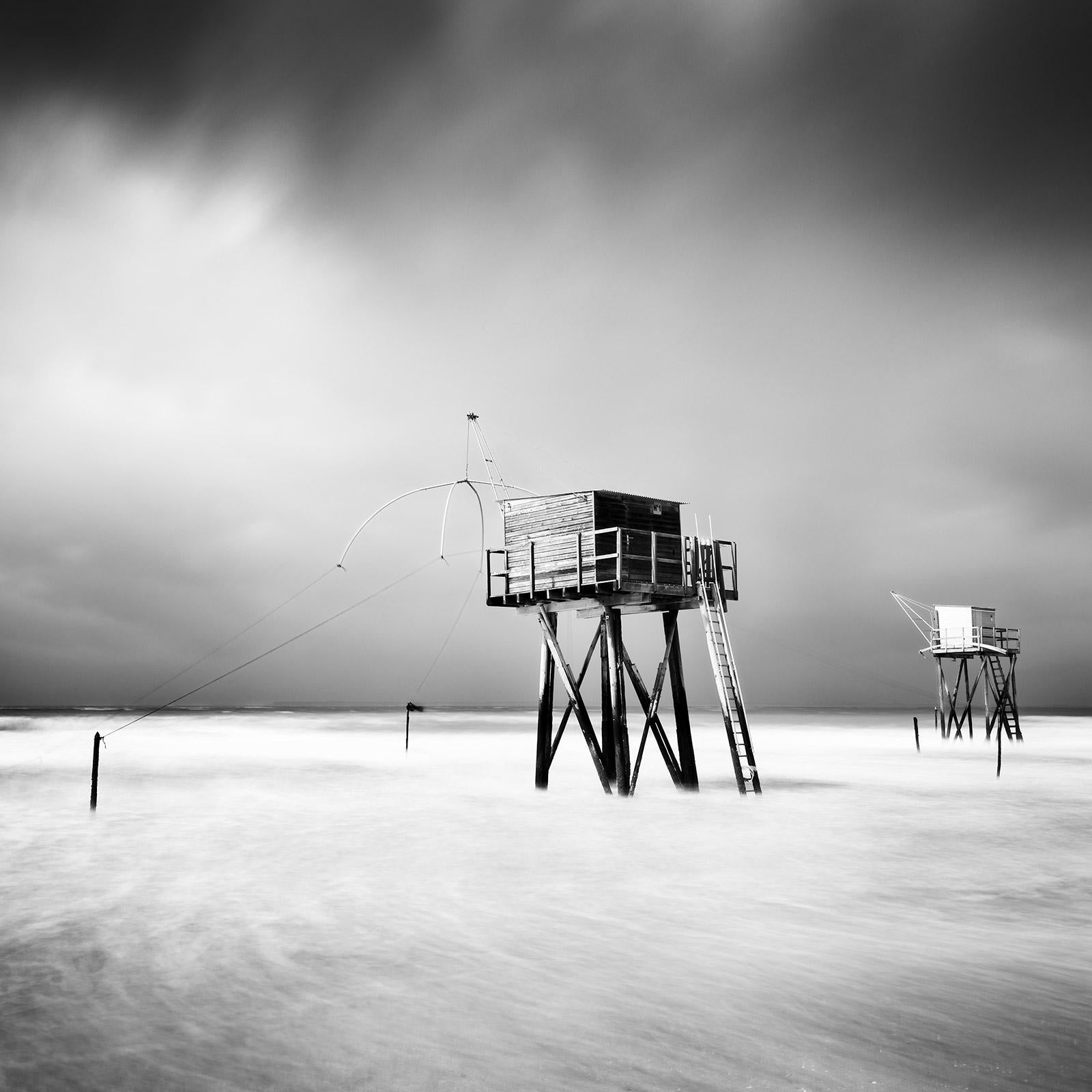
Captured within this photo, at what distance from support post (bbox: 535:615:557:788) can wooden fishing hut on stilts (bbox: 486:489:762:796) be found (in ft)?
0.15

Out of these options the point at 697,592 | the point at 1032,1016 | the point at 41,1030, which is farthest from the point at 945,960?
the point at 697,592

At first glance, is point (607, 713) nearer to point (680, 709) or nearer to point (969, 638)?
point (680, 709)

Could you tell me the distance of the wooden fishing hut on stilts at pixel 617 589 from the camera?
19797 mm

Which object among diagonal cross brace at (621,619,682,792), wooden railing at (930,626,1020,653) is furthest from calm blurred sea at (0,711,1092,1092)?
wooden railing at (930,626,1020,653)

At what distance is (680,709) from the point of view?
2145 centimetres

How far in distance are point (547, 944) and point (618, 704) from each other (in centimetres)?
1086

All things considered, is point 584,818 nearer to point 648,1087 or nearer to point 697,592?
point 697,592

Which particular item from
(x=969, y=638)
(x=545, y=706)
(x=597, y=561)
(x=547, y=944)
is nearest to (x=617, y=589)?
(x=597, y=561)

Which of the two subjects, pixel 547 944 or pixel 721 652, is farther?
pixel 721 652

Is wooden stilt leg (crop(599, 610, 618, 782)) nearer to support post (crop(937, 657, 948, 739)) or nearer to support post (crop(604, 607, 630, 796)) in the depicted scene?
support post (crop(604, 607, 630, 796))

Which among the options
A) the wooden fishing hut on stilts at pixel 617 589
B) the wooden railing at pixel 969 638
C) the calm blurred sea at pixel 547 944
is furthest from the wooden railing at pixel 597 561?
the wooden railing at pixel 969 638

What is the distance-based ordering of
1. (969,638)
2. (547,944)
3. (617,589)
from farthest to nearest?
1. (969,638)
2. (617,589)
3. (547,944)

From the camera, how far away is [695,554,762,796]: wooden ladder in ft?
65.7

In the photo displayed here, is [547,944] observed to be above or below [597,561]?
below
